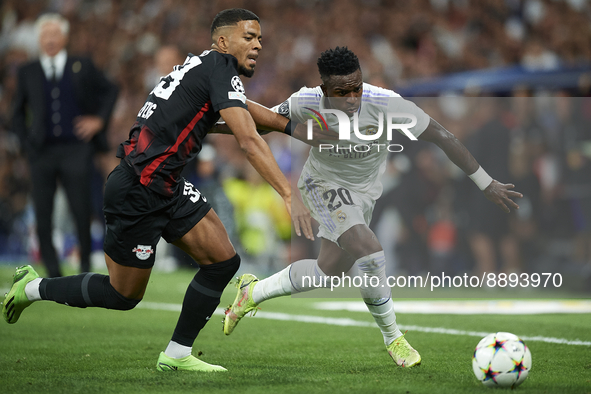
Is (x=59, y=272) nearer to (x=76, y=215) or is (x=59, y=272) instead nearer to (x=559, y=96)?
(x=76, y=215)

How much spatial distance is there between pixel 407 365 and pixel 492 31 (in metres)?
11.5

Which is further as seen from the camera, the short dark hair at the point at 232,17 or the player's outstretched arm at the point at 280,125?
the player's outstretched arm at the point at 280,125

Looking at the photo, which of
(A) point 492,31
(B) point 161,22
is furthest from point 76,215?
(B) point 161,22

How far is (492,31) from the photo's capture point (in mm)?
14805

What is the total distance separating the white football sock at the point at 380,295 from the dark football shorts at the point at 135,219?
1254mm

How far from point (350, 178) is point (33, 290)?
2331mm

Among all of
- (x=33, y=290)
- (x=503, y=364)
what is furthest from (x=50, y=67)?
(x=503, y=364)

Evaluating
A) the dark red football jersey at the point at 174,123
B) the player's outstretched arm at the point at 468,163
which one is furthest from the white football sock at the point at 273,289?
the player's outstretched arm at the point at 468,163

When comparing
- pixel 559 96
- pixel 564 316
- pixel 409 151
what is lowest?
pixel 564 316

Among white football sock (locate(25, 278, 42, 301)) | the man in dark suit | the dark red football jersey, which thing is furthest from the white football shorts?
the man in dark suit

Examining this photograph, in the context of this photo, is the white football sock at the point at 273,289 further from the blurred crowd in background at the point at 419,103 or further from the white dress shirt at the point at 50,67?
Answer: the white dress shirt at the point at 50,67

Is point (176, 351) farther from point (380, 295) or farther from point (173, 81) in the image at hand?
point (173, 81)

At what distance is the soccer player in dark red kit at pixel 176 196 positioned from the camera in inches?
171

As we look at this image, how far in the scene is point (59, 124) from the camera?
27.8 ft
